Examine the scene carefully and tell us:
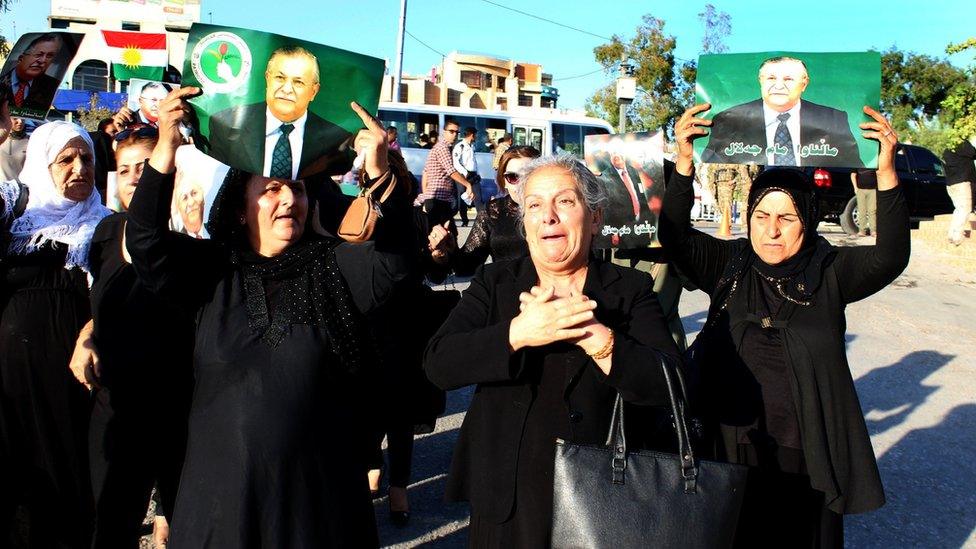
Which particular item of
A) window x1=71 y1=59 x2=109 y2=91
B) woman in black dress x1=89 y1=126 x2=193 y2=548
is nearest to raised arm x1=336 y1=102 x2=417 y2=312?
woman in black dress x1=89 y1=126 x2=193 y2=548

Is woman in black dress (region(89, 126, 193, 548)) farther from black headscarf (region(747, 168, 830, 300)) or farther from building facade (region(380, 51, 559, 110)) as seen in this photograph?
building facade (region(380, 51, 559, 110))

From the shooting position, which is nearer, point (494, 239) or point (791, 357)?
point (791, 357)

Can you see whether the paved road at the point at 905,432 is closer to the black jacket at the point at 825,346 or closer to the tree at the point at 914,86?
the black jacket at the point at 825,346

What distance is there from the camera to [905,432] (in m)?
6.23

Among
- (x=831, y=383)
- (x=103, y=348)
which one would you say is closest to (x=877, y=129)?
(x=831, y=383)

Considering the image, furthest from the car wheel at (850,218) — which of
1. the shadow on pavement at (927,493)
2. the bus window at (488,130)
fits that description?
the shadow on pavement at (927,493)

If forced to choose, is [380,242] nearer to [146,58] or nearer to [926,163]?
[146,58]

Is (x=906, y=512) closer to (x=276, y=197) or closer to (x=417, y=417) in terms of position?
(x=417, y=417)

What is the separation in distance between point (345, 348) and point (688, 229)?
1.62m

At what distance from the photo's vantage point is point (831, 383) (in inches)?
118

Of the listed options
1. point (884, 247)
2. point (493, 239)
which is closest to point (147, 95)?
point (493, 239)

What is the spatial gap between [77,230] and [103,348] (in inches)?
21.7

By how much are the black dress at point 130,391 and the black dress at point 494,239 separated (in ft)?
6.26

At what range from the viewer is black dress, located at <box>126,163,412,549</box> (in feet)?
7.92
